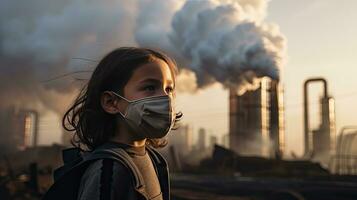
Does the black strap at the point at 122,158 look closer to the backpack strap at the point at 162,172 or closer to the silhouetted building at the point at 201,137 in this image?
the backpack strap at the point at 162,172

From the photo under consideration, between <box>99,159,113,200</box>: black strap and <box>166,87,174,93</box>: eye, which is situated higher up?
<box>166,87,174,93</box>: eye

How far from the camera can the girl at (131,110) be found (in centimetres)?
146

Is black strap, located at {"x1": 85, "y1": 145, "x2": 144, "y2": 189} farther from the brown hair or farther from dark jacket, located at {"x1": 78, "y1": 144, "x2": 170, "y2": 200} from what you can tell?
the brown hair

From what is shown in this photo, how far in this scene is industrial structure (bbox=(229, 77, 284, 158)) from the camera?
3912 centimetres

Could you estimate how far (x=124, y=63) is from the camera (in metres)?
1.52

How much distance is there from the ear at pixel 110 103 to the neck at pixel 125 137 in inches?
2.2

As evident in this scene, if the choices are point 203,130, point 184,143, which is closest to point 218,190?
point 184,143

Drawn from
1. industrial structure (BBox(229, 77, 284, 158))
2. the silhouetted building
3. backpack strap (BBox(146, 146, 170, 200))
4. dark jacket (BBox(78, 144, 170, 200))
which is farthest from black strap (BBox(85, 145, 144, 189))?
the silhouetted building

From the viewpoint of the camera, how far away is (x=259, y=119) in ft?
129

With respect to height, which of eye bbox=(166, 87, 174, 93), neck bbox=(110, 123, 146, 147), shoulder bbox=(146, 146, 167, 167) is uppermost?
eye bbox=(166, 87, 174, 93)

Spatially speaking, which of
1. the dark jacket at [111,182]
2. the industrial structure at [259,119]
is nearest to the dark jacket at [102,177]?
the dark jacket at [111,182]

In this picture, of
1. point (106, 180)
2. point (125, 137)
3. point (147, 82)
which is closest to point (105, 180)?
point (106, 180)

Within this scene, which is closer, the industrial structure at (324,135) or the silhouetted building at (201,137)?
the industrial structure at (324,135)

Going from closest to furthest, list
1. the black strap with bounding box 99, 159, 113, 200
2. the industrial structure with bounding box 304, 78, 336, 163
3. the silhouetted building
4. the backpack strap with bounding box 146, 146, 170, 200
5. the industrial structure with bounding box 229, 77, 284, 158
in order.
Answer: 1. the black strap with bounding box 99, 159, 113, 200
2. the backpack strap with bounding box 146, 146, 170, 200
3. the industrial structure with bounding box 229, 77, 284, 158
4. the industrial structure with bounding box 304, 78, 336, 163
5. the silhouetted building
